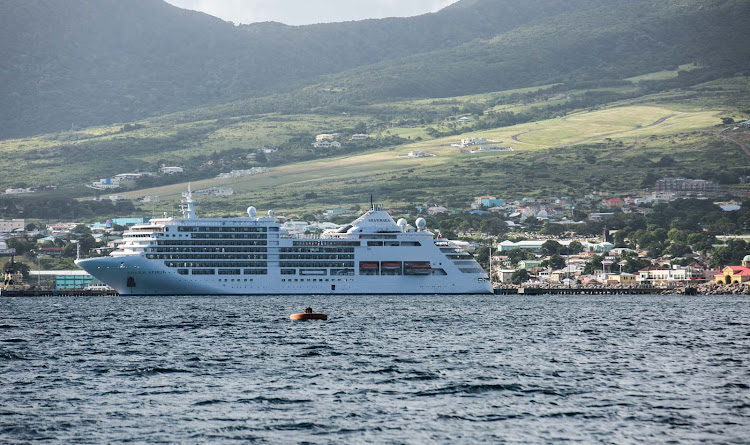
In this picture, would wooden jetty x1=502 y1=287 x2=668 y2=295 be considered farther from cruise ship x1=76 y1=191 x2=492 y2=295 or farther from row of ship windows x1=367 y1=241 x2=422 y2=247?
row of ship windows x1=367 y1=241 x2=422 y2=247

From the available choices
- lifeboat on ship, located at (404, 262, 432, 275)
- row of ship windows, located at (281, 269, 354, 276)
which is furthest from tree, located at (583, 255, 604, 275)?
row of ship windows, located at (281, 269, 354, 276)

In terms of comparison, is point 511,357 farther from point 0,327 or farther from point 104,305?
point 104,305

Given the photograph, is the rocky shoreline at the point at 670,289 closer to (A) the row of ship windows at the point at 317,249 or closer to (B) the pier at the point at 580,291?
(B) the pier at the point at 580,291

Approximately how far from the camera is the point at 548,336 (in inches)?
2512

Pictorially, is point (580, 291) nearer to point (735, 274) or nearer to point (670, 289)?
point (670, 289)

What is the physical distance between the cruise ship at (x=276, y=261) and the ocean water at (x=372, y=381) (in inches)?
1601

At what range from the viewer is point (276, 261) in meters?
122

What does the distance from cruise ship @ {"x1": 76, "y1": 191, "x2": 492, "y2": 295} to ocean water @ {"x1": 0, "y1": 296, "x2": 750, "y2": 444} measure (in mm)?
40657

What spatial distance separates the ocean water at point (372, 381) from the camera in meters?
32.7

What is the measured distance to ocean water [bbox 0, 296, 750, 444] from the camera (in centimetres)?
3272

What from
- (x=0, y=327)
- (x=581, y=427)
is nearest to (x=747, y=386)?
(x=581, y=427)

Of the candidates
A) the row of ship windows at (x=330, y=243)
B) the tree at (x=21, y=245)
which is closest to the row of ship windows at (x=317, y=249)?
the row of ship windows at (x=330, y=243)

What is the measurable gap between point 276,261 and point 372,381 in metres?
80.2

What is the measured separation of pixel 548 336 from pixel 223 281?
61.8m
